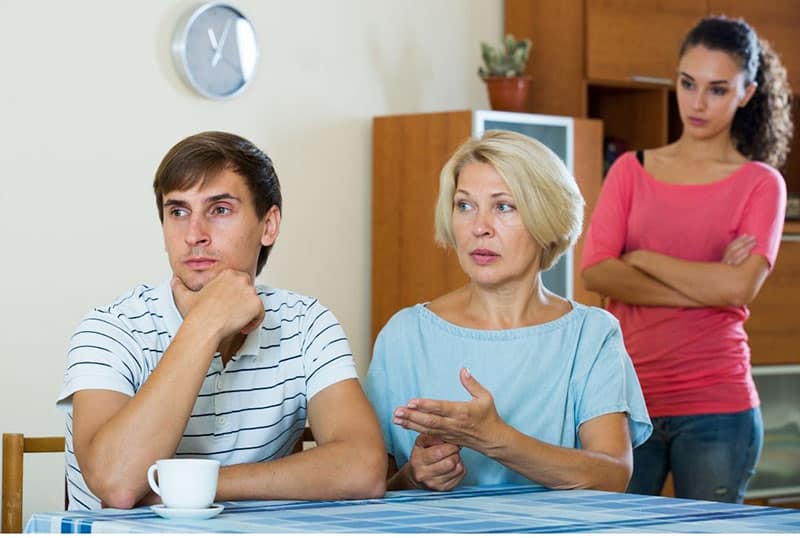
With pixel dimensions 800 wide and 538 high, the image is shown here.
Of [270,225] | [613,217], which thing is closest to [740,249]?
[613,217]

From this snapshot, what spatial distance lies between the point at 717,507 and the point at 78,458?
2.80 ft

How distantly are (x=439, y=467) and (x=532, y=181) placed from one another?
1.83ft

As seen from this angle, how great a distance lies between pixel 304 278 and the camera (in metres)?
4.16

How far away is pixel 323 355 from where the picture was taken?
2031 mm

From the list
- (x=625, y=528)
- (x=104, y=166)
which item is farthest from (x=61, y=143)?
(x=625, y=528)

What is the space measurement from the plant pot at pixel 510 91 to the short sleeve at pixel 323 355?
2.38m

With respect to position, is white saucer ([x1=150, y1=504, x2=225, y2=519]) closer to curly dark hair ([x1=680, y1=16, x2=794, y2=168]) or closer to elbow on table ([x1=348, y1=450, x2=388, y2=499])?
elbow on table ([x1=348, y1=450, x2=388, y2=499])

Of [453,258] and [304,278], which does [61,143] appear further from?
[453,258]

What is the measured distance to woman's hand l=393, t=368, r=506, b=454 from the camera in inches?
69.3

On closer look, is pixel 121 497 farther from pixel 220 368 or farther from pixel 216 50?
pixel 216 50

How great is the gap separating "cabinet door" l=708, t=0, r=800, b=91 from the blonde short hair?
280 centimetres

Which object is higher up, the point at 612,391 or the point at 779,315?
the point at 612,391

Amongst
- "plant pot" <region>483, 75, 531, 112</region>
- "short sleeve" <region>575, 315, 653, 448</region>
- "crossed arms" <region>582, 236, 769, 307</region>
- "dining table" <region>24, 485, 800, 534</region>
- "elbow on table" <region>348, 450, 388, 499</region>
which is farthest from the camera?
"plant pot" <region>483, 75, 531, 112</region>

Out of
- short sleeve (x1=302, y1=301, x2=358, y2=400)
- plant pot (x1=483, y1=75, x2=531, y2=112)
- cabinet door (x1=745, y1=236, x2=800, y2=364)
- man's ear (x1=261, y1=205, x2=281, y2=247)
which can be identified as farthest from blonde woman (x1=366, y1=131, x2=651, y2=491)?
cabinet door (x1=745, y1=236, x2=800, y2=364)
